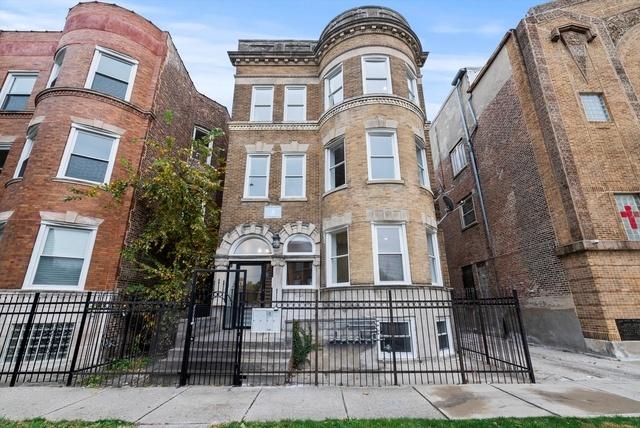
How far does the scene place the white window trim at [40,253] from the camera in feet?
30.6

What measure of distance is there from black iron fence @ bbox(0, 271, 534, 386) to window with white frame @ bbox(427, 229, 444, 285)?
700 mm

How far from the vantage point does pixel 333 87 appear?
547 inches

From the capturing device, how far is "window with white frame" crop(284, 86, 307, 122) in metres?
14.3

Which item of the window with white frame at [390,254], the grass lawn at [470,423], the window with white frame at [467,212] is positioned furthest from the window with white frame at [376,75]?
the grass lawn at [470,423]

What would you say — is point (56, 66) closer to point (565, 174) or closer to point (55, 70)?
point (55, 70)

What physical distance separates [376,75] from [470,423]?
12.7 m

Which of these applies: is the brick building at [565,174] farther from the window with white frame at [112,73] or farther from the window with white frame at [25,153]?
the window with white frame at [25,153]

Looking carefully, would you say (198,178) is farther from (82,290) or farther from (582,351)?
(582,351)

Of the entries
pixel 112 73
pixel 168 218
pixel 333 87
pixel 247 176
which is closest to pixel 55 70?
pixel 112 73

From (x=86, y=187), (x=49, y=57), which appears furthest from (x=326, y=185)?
(x=49, y=57)

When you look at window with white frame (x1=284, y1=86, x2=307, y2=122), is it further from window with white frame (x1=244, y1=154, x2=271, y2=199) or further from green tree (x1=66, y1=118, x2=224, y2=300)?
green tree (x1=66, y1=118, x2=224, y2=300)

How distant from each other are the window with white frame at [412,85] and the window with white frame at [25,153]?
15.6 m

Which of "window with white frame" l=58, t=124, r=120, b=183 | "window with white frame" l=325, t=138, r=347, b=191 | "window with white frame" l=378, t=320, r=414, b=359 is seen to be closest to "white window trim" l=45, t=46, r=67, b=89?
"window with white frame" l=58, t=124, r=120, b=183

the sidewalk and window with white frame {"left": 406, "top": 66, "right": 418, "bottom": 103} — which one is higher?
window with white frame {"left": 406, "top": 66, "right": 418, "bottom": 103}
